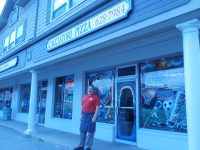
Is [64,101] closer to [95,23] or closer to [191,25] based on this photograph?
[95,23]

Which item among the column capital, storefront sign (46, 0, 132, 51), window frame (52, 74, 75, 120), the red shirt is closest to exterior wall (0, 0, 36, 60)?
window frame (52, 74, 75, 120)

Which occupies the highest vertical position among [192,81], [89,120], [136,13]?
[136,13]

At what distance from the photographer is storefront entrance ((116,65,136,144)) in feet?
27.0

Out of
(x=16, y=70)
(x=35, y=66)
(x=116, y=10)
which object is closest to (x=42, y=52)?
(x=35, y=66)

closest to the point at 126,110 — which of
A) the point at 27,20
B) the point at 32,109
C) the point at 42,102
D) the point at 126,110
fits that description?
the point at 126,110

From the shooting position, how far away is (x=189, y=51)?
4.71 m

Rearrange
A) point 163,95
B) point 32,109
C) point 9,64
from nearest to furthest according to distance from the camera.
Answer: point 163,95
point 32,109
point 9,64

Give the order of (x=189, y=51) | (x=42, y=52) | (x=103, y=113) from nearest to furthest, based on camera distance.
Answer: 1. (x=189, y=51)
2. (x=103, y=113)
3. (x=42, y=52)

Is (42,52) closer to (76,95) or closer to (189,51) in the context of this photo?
(76,95)

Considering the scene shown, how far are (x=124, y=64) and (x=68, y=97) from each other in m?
3.91

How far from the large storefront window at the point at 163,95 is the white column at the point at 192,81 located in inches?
88.7

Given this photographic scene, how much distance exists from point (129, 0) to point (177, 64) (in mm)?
2389

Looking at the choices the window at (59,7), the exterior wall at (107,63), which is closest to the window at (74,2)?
the window at (59,7)

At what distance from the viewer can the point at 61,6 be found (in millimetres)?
10336
